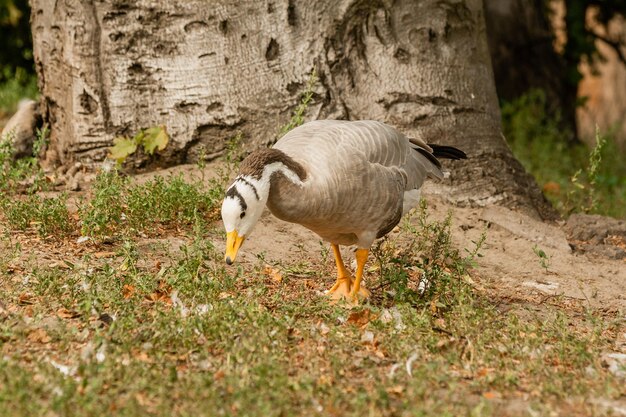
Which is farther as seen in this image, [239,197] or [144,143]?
[144,143]

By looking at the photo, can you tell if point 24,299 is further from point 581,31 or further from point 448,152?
point 581,31

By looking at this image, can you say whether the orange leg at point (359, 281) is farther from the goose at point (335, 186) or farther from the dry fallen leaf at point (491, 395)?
the dry fallen leaf at point (491, 395)

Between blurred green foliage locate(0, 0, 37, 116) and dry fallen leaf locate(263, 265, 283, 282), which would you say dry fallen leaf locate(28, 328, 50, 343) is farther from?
blurred green foliage locate(0, 0, 37, 116)

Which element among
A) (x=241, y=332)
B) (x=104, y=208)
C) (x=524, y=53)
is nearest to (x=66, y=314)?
(x=241, y=332)

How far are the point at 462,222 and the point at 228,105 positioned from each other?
2.06 metres

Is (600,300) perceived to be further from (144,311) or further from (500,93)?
(500,93)

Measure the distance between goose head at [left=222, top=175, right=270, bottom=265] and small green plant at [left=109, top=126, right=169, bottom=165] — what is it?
2.57 m

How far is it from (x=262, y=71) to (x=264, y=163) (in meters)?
2.49

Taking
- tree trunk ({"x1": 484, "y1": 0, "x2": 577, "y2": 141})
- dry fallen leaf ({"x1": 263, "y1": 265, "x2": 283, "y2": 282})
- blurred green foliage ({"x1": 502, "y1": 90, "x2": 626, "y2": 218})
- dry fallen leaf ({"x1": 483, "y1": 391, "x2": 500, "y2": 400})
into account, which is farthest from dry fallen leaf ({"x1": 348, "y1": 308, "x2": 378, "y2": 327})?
tree trunk ({"x1": 484, "y1": 0, "x2": 577, "y2": 141})

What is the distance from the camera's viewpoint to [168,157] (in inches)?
282

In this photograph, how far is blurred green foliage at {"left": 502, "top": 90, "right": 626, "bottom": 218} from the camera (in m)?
9.10

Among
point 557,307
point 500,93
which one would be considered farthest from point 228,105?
point 500,93

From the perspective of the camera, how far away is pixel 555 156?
10000 millimetres

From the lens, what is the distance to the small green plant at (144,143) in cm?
702
